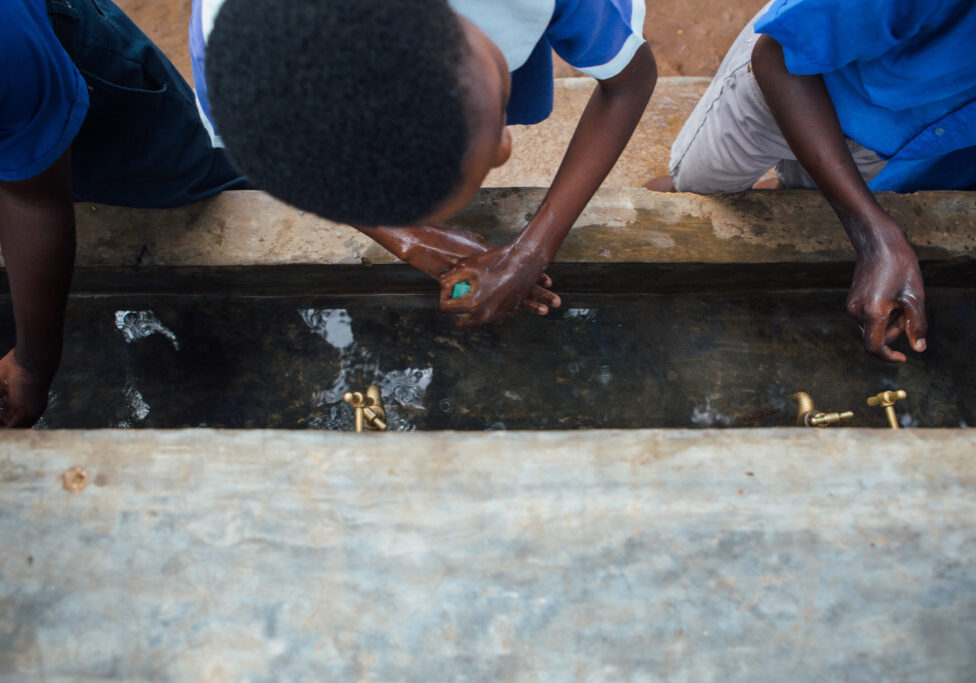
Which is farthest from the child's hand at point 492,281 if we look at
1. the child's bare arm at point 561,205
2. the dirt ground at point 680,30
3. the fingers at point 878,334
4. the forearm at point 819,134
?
the dirt ground at point 680,30

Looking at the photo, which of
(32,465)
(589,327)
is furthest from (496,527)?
(589,327)

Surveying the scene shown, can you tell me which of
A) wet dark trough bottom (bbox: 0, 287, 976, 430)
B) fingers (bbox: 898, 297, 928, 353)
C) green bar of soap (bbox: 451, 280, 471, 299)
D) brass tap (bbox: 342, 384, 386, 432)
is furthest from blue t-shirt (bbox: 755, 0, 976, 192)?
brass tap (bbox: 342, 384, 386, 432)

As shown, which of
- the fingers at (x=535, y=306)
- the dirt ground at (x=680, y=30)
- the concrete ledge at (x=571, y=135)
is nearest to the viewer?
the fingers at (x=535, y=306)

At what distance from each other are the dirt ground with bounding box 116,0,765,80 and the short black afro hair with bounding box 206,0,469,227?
Answer: 11.1 feet

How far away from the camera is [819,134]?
139 centimetres

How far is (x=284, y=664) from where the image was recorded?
2.97 feet

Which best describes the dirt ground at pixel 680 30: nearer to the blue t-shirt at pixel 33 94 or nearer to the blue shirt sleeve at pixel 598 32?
the blue shirt sleeve at pixel 598 32

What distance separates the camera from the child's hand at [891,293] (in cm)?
136

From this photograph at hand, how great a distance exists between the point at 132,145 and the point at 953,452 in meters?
1.95

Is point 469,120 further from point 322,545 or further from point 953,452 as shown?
point 953,452

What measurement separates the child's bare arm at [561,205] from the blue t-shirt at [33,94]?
0.86 m

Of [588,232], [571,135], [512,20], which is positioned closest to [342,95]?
[512,20]

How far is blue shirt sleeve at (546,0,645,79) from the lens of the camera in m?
1.11

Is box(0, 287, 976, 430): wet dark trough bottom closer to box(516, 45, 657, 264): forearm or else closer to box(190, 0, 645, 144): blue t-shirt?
box(516, 45, 657, 264): forearm
